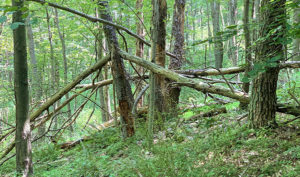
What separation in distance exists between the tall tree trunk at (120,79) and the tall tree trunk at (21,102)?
166cm

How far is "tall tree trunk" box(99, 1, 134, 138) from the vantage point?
433 cm

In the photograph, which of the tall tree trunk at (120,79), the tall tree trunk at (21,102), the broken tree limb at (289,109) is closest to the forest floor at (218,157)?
the broken tree limb at (289,109)

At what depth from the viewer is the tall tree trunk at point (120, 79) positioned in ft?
14.2

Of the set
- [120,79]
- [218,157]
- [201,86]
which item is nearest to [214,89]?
[201,86]

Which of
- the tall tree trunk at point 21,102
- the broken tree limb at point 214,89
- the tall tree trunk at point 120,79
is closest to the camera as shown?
the tall tree trunk at point 21,102

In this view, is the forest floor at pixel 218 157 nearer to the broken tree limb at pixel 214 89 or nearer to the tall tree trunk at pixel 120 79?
the broken tree limb at pixel 214 89

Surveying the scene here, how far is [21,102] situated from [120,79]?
1.87 meters

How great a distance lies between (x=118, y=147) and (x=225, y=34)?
123 inches

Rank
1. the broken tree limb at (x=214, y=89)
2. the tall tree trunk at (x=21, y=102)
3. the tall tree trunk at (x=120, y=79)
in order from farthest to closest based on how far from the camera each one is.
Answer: the tall tree trunk at (x=120, y=79) < the broken tree limb at (x=214, y=89) < the tall tree trunk at (x=21, y=102)

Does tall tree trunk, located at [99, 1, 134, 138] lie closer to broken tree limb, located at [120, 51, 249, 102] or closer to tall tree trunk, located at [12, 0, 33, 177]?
broken tree limb, located at [120, 51, 249, 102]

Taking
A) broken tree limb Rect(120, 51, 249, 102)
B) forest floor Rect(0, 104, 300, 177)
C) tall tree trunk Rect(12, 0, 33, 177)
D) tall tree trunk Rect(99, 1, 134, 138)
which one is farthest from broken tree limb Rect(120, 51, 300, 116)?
tall tree trunk Rect(12, 0, 33, 177)

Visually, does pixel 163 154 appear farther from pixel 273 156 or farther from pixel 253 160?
pixel 273 156

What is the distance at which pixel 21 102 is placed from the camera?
10.1ft

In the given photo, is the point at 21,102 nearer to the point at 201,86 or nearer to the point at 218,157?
the point at 201,86
